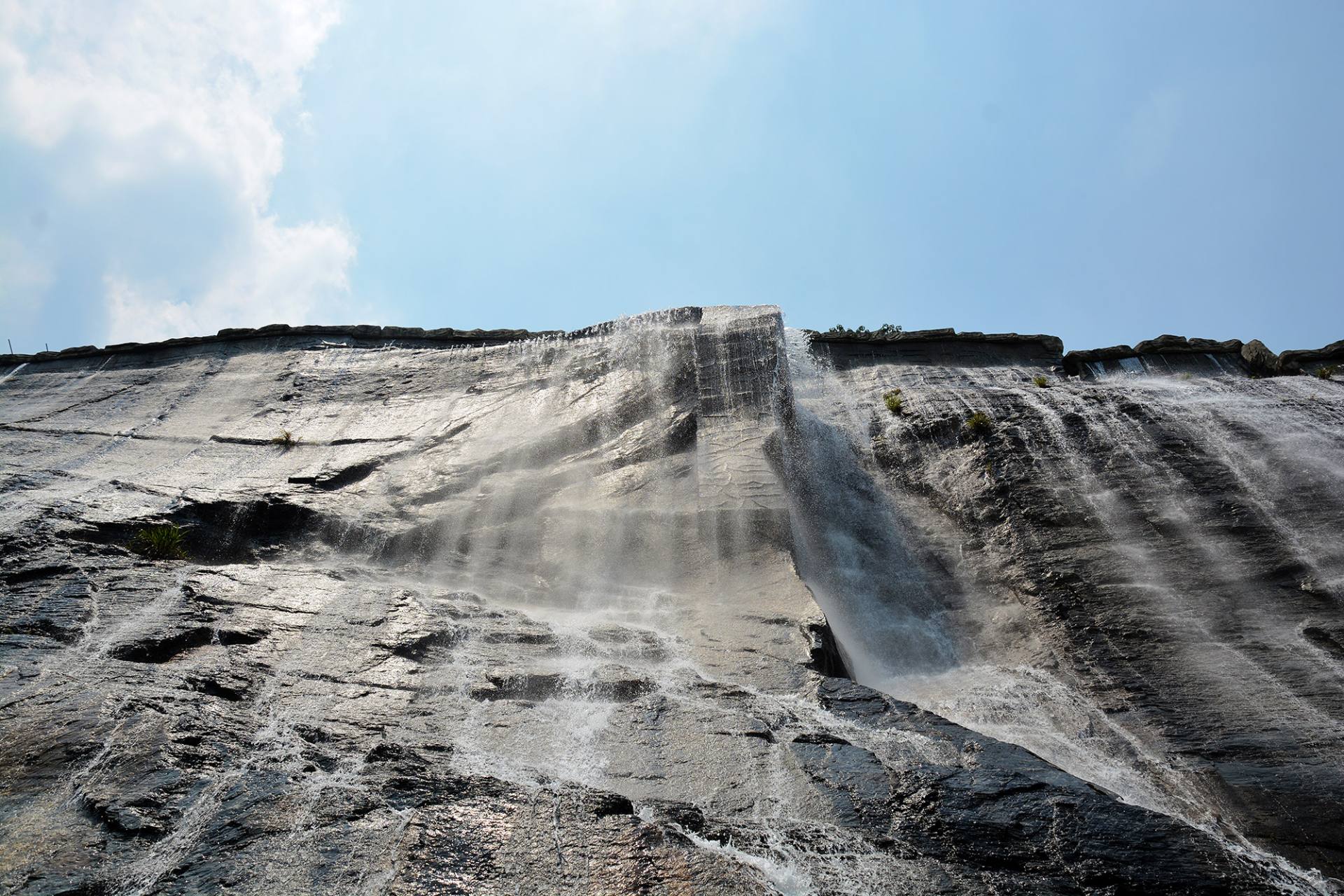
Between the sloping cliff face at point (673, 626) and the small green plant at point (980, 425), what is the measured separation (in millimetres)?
166

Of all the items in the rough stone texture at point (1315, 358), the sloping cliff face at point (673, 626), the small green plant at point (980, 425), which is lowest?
the sloping cliff face at point (673, 626)

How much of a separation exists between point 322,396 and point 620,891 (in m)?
13.0

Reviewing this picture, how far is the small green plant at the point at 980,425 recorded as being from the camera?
11.8 metres

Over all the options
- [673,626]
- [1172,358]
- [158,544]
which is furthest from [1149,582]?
[158,544]

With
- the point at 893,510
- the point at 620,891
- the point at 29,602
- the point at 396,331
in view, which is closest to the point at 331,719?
the point at 620,891

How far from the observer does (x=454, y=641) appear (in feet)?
24.9

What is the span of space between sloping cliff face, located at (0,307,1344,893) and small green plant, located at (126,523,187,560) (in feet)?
0.97

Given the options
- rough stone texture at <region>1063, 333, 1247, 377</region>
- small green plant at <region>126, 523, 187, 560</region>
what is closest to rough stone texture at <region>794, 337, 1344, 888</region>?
rough stone texture at <region>1063, 333, 1247, 377</region>

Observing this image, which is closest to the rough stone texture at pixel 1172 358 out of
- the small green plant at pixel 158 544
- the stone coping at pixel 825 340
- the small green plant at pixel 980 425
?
the stone coping at pixel 825 340

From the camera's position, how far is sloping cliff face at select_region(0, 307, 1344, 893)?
456cm

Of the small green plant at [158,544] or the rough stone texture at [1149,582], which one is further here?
the small green plant at [158,544]

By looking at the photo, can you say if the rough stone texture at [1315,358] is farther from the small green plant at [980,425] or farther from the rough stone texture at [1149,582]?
the small green plant at [980,425]

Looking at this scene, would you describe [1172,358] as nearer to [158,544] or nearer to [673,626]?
[673,626]

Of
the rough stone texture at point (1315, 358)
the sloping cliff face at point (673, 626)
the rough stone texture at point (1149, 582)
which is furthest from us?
the rough stone texture at point (1315, 358)
